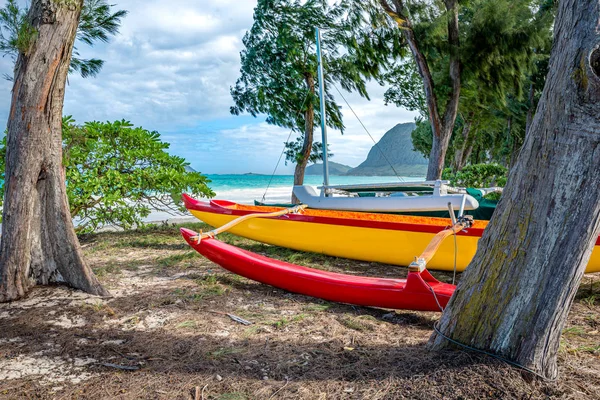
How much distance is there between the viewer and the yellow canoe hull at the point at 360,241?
4.57 metres

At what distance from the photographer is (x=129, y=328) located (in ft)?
9.21

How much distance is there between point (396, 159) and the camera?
4250 inches

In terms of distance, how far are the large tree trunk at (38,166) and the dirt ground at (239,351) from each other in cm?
24

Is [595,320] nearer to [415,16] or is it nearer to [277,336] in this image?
[277,336]

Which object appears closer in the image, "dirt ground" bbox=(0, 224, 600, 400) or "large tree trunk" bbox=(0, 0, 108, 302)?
"dirt ground" bbox=(0, 224, 600, 400)

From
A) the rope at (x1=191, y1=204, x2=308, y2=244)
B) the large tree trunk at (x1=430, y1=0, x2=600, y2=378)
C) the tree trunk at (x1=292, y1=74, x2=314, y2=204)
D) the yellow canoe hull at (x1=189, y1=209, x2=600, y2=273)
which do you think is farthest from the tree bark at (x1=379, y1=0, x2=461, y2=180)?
the large tree trunk at (x1=430, y1=0, x2=600, y2=378)

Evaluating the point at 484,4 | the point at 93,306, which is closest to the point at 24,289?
the point at 93,306

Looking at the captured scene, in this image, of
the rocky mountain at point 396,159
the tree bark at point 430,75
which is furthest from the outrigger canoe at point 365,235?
the rocky mountain at point 396,159

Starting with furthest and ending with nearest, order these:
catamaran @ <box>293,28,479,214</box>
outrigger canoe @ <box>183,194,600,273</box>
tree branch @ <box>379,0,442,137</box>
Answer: tree branch @ <box>379,0,442,137</box> → catamaran @ <box>293,28,479,214</box> → outrigger canoe @ <box>183,194,600,273</box>

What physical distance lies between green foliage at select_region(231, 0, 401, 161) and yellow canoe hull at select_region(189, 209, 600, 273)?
5.07m

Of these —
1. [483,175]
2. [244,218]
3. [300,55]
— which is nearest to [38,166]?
[244,218]

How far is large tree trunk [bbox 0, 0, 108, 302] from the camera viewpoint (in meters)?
3.21

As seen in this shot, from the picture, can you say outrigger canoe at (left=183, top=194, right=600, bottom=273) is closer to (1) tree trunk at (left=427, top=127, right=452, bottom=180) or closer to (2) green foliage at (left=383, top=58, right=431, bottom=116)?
(1) tree trunk at (left=427, top=127, right=452, bottom=180)

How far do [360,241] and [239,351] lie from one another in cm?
281
